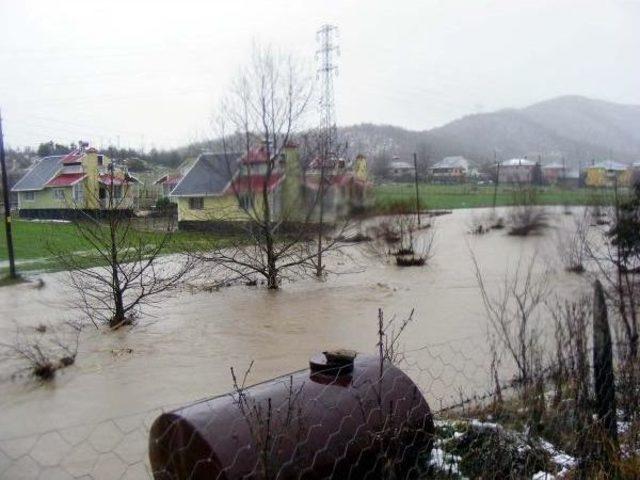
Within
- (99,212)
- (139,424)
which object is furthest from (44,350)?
(139,424)

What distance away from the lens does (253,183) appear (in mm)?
13805

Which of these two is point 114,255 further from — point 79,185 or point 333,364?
point 333,364

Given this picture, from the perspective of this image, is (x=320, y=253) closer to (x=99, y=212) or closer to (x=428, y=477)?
(x=99, y=212)

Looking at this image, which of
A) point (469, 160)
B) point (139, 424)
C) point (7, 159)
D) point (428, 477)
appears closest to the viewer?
point (428, 477)

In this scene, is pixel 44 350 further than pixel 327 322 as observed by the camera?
No

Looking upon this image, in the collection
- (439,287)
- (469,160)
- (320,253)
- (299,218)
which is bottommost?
(439,287)

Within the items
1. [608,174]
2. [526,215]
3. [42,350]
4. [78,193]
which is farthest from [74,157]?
[526,215]

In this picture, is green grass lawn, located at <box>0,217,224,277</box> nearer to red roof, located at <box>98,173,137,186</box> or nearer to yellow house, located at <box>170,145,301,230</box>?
yellow house, located at <box>170,145,301,230</box>

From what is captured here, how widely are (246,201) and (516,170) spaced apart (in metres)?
12.1

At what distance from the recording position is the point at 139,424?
554cm

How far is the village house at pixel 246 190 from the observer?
44.9 ft

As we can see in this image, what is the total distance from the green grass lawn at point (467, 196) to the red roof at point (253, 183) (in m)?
4.28

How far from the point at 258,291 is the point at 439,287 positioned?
14.3ft

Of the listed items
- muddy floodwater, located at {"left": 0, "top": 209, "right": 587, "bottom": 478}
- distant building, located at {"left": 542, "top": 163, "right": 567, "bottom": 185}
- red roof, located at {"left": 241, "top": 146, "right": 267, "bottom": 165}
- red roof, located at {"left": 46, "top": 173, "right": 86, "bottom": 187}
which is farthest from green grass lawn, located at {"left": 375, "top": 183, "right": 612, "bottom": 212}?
red roof, located at {"left": 46, "top": 173, "right": 86, "bottom": 187}
